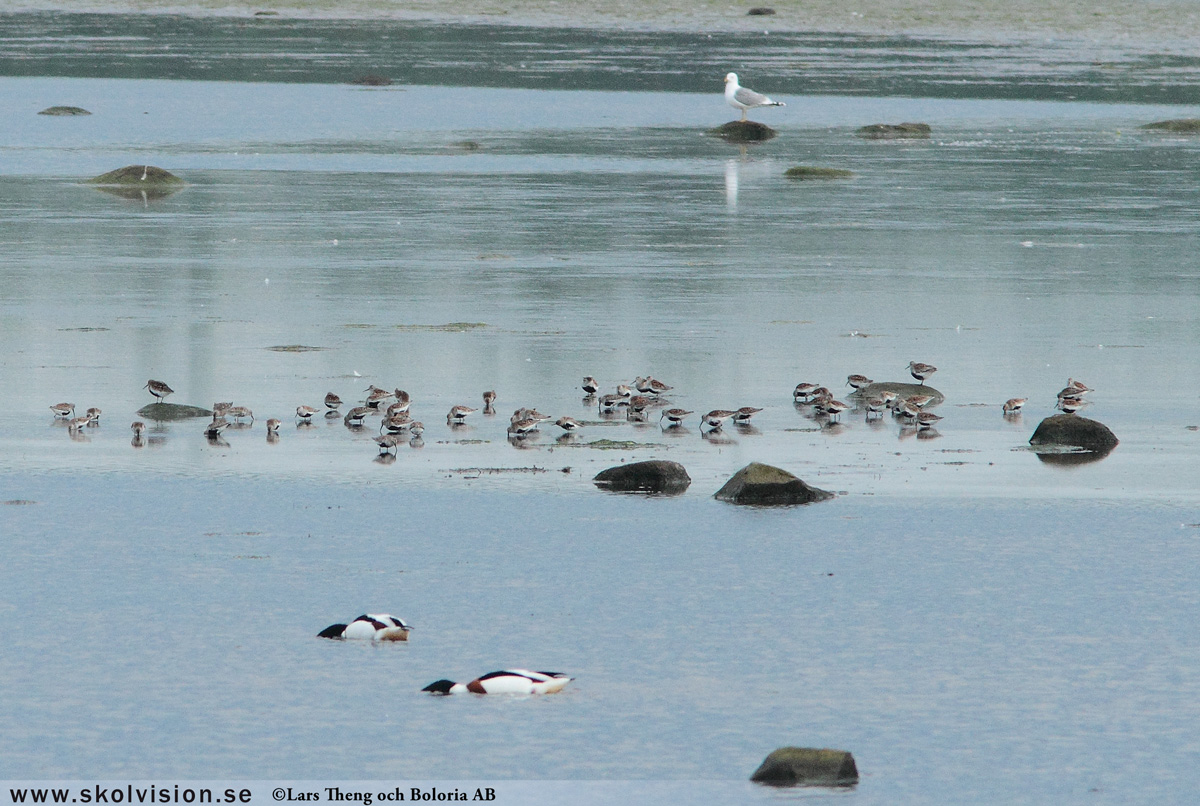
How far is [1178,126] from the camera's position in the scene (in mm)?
45312

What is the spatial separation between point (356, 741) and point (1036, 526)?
17.6ft

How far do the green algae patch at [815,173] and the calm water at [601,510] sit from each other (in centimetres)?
532

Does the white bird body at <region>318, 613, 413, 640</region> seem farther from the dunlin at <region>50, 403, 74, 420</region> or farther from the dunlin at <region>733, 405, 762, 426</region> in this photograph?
the dunlin at <region>50, 403, 74, 420</region>

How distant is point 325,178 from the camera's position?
115ft

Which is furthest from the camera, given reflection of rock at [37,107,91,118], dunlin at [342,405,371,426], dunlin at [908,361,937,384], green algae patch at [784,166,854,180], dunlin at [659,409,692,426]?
reflection of rock at [37,107,91,118]

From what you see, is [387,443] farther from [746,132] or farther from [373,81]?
[373,81]

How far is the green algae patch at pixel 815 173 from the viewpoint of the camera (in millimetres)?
35531

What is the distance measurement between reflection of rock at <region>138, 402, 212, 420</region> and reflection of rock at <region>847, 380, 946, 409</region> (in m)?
5.16

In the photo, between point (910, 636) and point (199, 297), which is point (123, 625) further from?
point (199, 297)

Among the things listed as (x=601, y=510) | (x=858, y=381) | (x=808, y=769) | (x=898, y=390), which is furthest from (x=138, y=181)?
(x=808, y=769)

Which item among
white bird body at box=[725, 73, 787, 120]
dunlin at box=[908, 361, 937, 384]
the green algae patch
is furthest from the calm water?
white bird body at box=[725, 73, 787, 120]

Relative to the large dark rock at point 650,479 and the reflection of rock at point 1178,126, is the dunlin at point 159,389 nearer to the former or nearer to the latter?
the large dark rock at point 650,479

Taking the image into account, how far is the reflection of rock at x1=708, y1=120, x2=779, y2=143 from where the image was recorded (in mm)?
43969

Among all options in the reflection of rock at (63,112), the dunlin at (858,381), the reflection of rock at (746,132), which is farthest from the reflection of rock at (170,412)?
the reflection of rock at (63,112)
